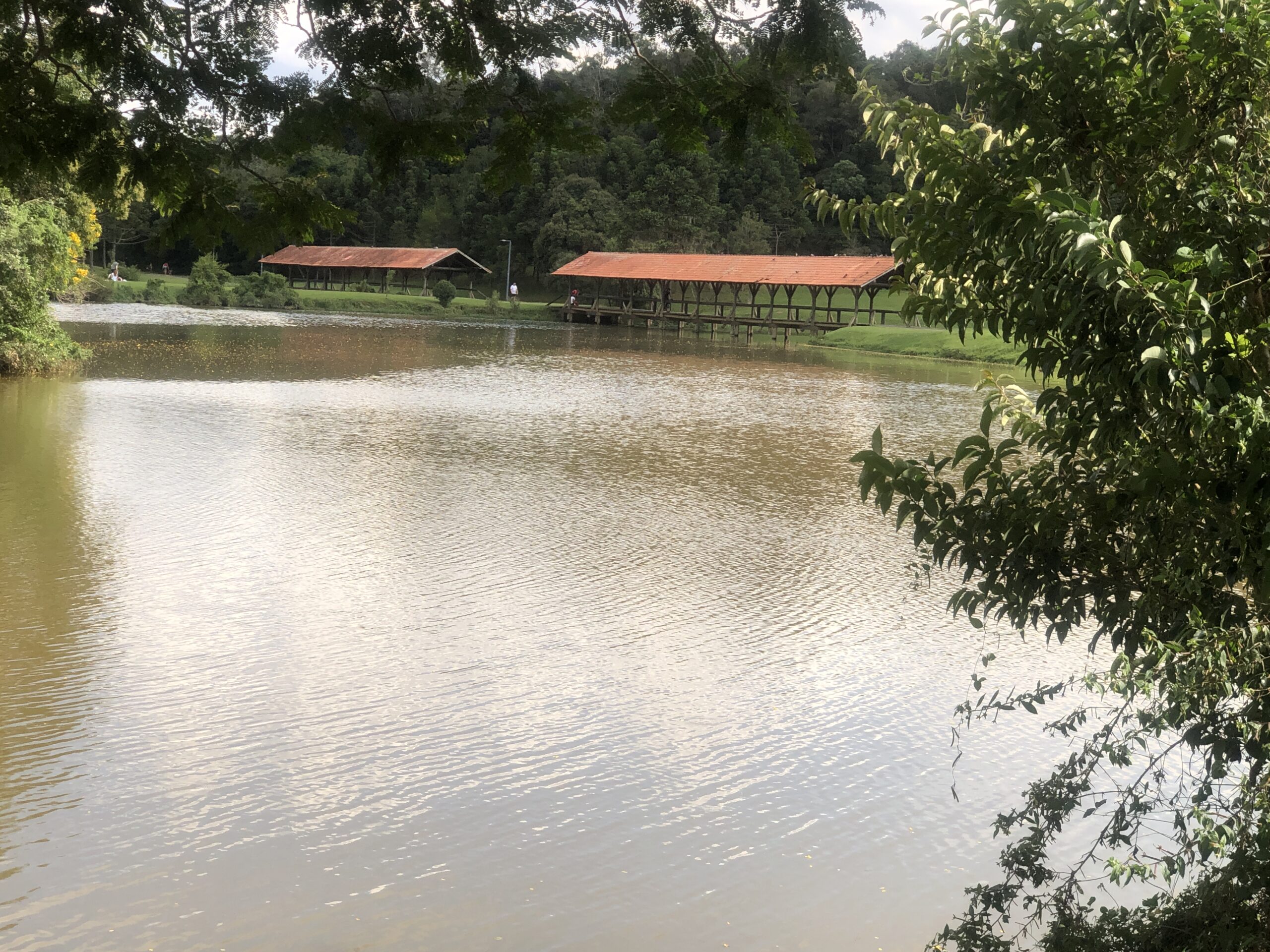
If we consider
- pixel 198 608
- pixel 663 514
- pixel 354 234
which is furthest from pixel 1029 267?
pixel 354 234

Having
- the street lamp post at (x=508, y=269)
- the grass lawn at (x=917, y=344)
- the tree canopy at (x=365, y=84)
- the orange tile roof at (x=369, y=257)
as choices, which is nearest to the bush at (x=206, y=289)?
the orange tile roof at (x=369, y=257)

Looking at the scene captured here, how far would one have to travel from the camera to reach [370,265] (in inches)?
2058

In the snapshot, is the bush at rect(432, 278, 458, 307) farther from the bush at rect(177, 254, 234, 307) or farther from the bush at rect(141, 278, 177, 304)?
the bush at rect(141, 278, 177, 304)

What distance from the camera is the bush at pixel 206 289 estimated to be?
157 ft

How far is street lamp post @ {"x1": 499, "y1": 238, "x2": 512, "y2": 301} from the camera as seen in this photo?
178 ft

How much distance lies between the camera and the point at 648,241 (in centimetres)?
5300

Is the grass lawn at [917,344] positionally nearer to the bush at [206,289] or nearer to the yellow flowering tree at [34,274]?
the yellow flowering tree at [34,274]

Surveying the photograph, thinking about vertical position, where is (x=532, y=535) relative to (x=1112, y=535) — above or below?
below

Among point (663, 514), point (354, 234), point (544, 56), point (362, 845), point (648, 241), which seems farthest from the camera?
point (354, 234)

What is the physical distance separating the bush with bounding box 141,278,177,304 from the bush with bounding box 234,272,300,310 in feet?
8.74

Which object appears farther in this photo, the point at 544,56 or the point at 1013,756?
the point at 1013,756

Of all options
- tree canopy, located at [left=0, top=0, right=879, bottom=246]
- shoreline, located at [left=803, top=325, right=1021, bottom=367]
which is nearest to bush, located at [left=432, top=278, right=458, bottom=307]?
shoreline, located at [left=803, top=325, right=1021, bottom=367]

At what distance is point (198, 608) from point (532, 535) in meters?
2.66

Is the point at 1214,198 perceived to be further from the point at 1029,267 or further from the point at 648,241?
the point at 648,241
